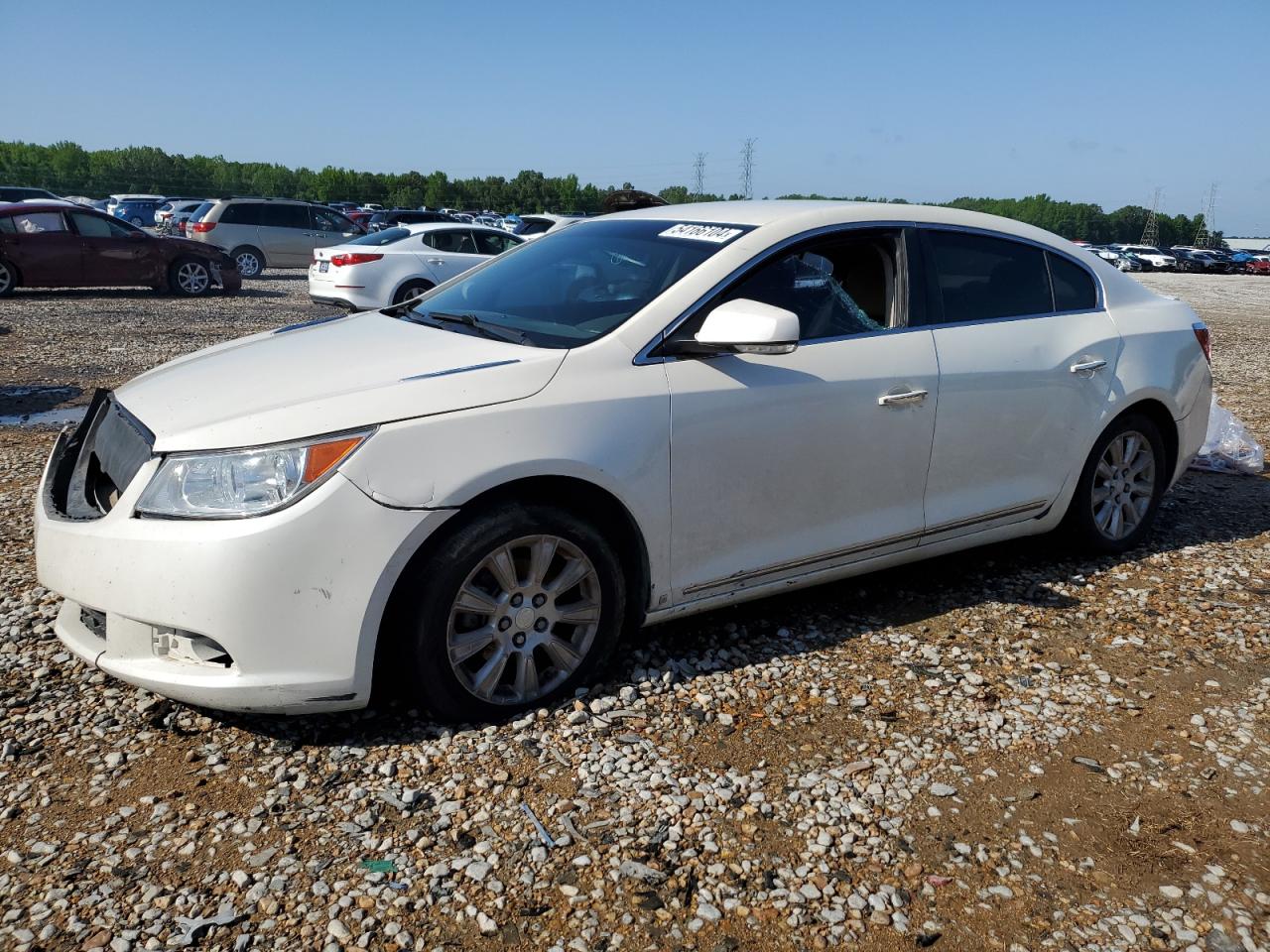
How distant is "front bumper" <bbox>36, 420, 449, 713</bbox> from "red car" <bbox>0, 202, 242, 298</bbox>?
51.7 feet

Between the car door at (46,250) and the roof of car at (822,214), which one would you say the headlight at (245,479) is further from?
the car door at (46,250)

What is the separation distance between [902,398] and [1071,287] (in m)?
1.44

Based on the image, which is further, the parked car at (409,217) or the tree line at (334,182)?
the tree line at (334,182)

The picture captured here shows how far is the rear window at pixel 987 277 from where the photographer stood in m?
4.33

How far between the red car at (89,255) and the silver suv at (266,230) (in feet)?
13.0

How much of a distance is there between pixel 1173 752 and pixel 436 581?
249 cm

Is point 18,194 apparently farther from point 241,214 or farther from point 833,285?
point 833,285

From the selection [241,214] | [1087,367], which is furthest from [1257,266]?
[1087,367]

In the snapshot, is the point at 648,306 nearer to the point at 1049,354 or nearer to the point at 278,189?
the point at 1049,354

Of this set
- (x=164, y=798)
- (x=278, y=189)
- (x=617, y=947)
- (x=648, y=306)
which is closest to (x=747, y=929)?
(x=617, y=947)

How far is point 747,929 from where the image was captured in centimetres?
247

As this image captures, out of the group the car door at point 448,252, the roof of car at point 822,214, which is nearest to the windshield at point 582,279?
the roof of car at point 822,214

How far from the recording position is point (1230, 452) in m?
7.12

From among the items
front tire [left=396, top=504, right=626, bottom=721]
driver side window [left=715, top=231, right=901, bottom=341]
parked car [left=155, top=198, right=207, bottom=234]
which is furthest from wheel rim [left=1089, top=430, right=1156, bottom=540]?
parked car [left=155, top=198, right=207, bottom=234]
